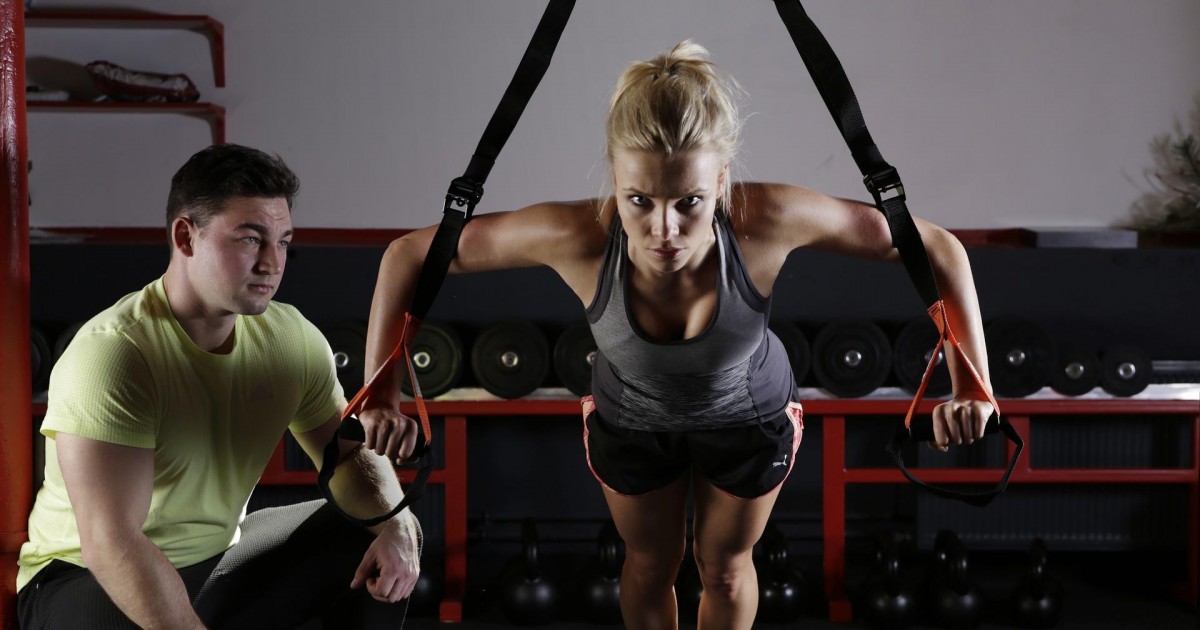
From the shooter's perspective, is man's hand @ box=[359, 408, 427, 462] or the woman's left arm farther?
the woman's left arm

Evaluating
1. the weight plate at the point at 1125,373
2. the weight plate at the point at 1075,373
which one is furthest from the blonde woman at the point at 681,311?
the weight plate at the point at 1125,373

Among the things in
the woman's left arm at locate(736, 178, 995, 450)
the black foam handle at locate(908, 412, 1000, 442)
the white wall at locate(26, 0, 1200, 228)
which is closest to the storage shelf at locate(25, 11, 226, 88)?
the white wall at locate(26, 0, 1200, 228)

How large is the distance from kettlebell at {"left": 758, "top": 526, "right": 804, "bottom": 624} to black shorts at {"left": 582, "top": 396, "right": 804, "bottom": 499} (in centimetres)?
150

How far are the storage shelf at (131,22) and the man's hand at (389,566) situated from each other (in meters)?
2.80

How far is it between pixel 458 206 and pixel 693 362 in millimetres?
475

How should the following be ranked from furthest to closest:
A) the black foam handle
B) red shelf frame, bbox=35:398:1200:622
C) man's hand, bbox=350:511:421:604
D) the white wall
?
the white wall < red shelf frame, bbox=35:398:1200:622 < man's hand, bbox=350:511:421:604 < the black foam handle

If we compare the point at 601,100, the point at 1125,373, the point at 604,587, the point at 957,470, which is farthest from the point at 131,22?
the point at 1125,373

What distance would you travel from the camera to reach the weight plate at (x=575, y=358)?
3521 mm

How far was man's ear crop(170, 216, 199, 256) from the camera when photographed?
1.83 m

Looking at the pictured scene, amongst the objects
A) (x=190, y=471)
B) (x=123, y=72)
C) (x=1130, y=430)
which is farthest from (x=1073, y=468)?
(x=123, y=72)

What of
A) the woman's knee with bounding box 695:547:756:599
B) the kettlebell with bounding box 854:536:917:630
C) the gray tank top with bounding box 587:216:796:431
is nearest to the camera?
the gray tank top with bounding box 587:216:796:431

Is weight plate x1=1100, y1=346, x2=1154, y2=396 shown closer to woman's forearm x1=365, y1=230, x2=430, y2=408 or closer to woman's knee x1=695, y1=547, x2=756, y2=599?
woman's knee x1=695, y1=547, x2=756, y2=599

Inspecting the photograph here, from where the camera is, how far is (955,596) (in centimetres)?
337

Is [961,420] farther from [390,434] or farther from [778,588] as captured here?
[778,588]
